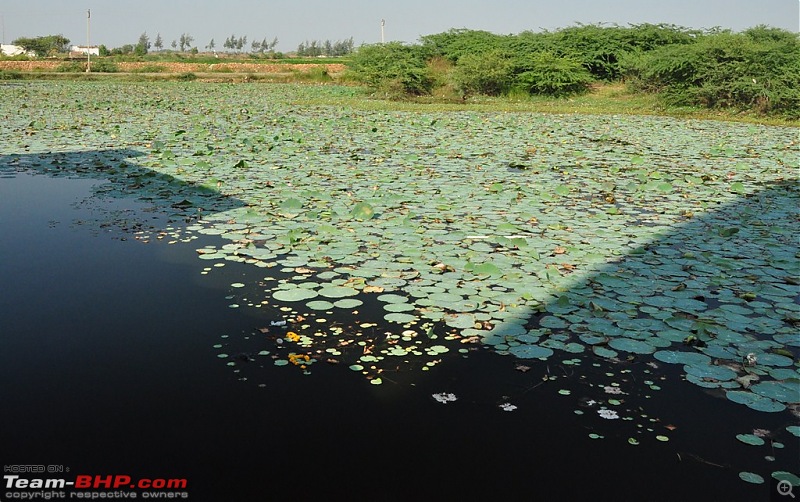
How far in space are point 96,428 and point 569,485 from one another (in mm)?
1428

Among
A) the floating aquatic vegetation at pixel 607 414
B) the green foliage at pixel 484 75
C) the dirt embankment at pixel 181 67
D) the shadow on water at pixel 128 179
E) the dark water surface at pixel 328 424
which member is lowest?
the dark water surface at pixel 328 424

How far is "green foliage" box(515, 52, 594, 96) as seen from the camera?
1973 cm

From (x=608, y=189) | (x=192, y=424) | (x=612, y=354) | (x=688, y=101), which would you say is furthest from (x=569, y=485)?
(x=688, y=101)

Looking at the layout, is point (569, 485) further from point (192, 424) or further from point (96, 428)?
point (96, 428)

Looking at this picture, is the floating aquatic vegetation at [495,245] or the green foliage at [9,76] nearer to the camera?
the floating aquatic vegetation at [495,245]

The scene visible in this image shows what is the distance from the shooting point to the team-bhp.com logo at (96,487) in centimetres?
193

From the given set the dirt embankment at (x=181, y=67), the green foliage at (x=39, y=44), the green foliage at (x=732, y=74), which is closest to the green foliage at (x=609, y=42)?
the green foliage at (x=732, y=74)

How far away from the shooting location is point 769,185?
6.57 meters

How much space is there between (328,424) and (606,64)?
67.5ft

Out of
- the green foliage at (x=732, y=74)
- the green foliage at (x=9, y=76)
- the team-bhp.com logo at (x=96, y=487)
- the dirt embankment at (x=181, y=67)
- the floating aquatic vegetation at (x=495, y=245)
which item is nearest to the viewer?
the team-bhp.com logo at (x=96, y=487)

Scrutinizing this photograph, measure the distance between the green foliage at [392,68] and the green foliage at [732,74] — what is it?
6407mm

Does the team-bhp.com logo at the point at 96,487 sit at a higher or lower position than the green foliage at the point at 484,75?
lower

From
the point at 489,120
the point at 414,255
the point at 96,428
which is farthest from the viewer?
the point at 489,120

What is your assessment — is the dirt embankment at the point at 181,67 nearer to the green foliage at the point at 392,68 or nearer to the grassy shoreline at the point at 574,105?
the green foliage at the point at 392,68
